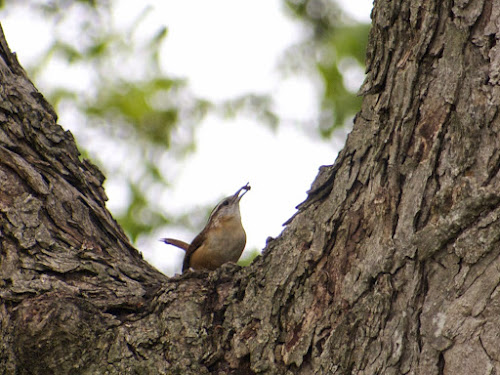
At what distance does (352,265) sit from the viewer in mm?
2562

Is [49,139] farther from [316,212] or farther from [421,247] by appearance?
[421,247]

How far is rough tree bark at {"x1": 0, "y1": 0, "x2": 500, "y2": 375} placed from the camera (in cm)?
226

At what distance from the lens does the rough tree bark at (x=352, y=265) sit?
2.26 meters

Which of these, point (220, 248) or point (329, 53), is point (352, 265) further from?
point (329, 53)

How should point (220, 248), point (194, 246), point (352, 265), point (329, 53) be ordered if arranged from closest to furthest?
point (352, 265) < point (220, 248) < point (194, 246) < point (329, 53)

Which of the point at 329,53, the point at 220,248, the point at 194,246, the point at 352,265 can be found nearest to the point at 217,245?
the point at 220,248

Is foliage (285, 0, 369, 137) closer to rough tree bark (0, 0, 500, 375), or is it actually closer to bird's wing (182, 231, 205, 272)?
bird's wing (182, 231, 205, 272)

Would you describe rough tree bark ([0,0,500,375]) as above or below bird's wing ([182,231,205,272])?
below

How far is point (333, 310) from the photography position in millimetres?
2543

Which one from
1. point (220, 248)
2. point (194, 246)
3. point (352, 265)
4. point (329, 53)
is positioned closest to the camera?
point (352, 265)

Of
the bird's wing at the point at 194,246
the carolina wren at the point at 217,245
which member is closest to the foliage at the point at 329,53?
the carolina wren at the point at 217,245

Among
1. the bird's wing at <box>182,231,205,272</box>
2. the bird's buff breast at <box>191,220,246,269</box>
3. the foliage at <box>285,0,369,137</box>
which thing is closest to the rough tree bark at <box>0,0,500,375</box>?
the bird's buff breast at <box>191,220,246,269</box>

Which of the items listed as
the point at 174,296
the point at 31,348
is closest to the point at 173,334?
the point at 174,296

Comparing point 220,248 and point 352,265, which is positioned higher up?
point 220,248
